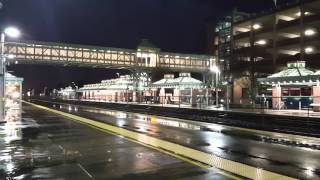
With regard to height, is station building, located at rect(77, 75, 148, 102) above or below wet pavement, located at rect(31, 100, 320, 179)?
above

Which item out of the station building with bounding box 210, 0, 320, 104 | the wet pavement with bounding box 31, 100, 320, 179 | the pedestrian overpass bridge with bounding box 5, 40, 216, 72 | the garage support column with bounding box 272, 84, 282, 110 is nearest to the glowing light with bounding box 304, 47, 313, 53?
the station building with bounding box 210, 0, 320, 104

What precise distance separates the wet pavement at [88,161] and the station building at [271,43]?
47.6 metres

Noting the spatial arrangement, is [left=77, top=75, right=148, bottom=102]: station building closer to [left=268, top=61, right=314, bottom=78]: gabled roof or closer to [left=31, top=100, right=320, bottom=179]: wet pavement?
[left=268, top=61, right=314, bottom=78]: gabled roof

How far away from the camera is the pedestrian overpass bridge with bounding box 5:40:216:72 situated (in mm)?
90500

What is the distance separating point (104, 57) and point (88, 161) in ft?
285

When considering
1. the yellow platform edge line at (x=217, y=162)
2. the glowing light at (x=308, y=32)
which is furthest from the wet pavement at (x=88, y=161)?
the glowing light at (x=308, y=32)

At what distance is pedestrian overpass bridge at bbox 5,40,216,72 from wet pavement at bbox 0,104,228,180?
7033 cm

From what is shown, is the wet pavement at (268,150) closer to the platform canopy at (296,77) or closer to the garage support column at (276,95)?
the garage support column at (276,95)

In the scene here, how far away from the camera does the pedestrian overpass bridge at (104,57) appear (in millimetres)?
90500

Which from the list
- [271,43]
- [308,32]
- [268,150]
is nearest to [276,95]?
[308,32]

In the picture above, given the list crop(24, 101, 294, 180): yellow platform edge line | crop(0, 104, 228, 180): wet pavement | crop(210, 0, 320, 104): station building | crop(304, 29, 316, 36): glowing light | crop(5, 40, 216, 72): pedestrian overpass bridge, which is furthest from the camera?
crop(5, 40, 216, 72): pedestrian overpass bridge

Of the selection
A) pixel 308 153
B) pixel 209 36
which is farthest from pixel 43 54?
pixel 308 153

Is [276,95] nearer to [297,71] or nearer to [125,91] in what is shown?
[297,71]

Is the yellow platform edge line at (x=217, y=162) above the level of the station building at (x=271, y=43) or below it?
below
